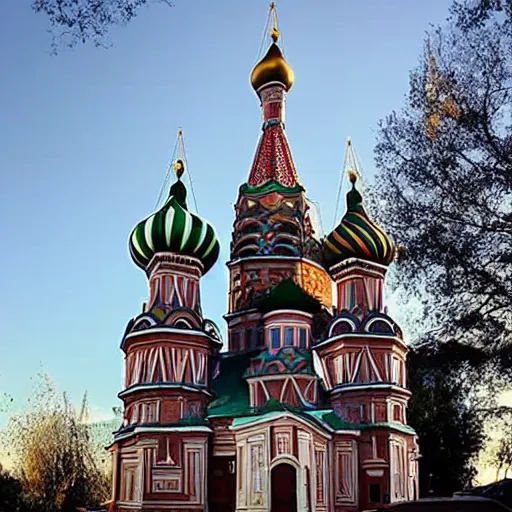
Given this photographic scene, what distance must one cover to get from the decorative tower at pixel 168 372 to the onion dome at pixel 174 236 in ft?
0.10

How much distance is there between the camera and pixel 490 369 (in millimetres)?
9805

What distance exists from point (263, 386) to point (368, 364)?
314 centimetres

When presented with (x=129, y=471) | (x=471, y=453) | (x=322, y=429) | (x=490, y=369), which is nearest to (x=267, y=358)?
(x=322, y=429)

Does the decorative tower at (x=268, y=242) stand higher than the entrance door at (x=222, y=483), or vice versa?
the decorative tower at (x=268, y=242)

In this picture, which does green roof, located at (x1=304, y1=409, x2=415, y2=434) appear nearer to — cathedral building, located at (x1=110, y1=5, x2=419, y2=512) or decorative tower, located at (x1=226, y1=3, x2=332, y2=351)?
cathedral building, located at (x1=110, y1=5, x2=419, y2=512)

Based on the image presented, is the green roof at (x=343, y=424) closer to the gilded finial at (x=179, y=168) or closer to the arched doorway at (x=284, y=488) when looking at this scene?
the arched doorway at (x=284, y=488)

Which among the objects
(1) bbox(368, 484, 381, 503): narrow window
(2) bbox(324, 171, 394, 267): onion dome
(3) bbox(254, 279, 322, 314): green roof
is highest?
(2) bbox(324, 171, 394, 267): onion dome

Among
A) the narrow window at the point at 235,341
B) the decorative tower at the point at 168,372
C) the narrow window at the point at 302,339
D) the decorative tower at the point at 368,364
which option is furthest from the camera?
the narrow window at the point at 235,341

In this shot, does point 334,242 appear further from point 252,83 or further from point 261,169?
point 252,83

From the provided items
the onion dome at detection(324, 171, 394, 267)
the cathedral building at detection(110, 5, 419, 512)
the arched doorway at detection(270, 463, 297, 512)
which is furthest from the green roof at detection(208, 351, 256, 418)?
the onion dome at detection(324, 171, 394, 267)

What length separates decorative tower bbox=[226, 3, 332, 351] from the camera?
2467 cm

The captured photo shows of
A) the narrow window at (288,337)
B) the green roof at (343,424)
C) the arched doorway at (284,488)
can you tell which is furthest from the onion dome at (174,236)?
the arched doorway at (284,488)

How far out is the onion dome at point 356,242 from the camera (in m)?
22.6

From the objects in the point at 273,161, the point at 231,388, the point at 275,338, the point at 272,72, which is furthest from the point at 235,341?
the point at 272,72
